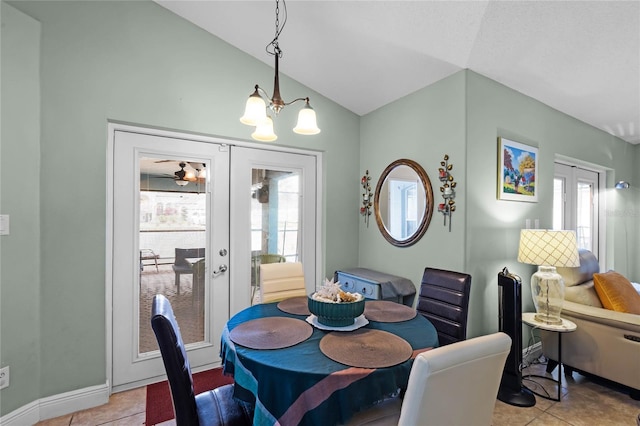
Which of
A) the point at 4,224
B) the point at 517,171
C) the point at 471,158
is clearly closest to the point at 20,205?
the point at 4,224

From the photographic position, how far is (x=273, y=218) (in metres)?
3.23

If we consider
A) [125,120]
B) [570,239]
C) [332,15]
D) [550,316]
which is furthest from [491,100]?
[125,120]

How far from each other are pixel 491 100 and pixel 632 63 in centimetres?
105

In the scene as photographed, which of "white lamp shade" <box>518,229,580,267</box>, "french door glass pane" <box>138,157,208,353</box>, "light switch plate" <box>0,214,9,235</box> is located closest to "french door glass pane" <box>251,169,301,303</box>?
"french door glass pane" <box>138,157,208,353</box>

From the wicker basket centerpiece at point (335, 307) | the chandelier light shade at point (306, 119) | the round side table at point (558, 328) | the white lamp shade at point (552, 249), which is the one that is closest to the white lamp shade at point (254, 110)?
the chandelier light shade at point (306, 119)

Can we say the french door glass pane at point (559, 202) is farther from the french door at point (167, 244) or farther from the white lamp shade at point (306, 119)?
the french door at point (167, 244)

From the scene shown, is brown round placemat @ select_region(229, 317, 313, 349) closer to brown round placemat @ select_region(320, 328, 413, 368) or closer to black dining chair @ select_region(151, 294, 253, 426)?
brown round placemat @ select_region(320, 328, 413, 368)

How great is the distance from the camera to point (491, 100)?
2754 mm

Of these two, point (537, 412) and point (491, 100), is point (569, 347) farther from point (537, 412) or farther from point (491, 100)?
point (491, 100)

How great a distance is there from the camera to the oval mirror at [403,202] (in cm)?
289

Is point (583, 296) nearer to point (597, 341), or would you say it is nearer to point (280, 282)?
point (597, 341)

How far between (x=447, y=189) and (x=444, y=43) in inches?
43.7

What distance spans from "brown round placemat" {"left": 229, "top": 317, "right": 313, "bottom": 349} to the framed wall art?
2.14 metres

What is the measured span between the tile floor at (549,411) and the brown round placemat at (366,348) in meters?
1.26
